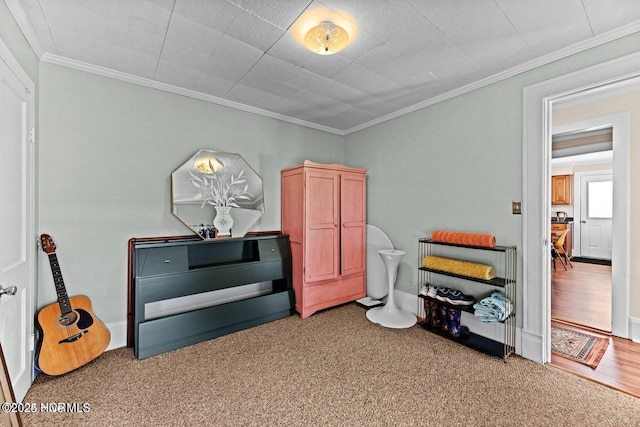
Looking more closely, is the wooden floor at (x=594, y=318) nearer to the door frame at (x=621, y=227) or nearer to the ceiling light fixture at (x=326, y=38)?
the door frame at (x=621, y=227)

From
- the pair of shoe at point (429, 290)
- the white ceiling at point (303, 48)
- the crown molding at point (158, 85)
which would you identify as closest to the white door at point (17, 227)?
the crown molding at point (158, 85)

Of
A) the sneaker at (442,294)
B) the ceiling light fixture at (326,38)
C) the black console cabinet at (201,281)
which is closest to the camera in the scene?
the ceiling light fixture at (326,38)

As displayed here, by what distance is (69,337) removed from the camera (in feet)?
6.85

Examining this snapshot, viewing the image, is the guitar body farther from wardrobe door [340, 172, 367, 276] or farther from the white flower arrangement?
wardrobe door [340, 172, 367, 276]

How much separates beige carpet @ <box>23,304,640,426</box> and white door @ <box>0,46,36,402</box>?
0.32m

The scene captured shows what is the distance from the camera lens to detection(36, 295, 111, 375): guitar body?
1982 millimetres

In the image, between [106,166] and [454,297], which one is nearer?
[106,166]

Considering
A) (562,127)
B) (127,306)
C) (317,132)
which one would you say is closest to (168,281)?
(127,306)

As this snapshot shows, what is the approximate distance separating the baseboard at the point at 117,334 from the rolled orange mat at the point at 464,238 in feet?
10.2

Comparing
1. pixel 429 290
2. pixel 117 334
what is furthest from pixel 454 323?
pixel 117 334

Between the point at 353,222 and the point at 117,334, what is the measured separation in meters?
2.73

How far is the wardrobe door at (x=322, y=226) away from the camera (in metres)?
3.19

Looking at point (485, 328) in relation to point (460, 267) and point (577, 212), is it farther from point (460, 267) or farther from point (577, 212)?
point (577, 212)

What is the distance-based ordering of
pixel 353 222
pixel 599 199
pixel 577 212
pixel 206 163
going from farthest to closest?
pixel 577 212 → pixel 599 199 → pixel 353 222 → pixel 206 163
